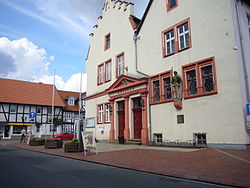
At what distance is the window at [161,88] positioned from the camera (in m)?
17.4

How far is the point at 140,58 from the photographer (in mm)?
20469

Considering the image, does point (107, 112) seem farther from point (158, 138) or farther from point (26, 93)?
point (26, 93)

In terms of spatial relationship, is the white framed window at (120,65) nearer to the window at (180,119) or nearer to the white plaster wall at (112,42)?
the white plaster wall at (112,42)

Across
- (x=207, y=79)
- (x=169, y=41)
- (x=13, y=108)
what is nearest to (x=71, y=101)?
(x=13, y=108)

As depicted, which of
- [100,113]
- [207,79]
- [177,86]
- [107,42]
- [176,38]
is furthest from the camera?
[107,42]

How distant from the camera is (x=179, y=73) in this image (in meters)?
16.5

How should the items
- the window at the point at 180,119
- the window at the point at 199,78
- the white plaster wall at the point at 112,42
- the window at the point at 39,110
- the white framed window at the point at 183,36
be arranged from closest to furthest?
the window at the point at 199,78
the window at the point at 180,119
the white framed window at the point at 183,36
the white plaster wall at the point at 112,42
the window at the point at 39,110

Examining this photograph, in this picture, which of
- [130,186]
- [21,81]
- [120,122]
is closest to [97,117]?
[120,122]

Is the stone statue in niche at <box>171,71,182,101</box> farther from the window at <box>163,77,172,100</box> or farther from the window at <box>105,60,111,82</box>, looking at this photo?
the window at <box>105,60,111,82</box>

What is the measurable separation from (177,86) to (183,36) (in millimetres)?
3762

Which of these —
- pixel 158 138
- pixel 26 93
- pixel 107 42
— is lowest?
pixel 158 138

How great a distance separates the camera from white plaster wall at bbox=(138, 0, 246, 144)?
519 inches

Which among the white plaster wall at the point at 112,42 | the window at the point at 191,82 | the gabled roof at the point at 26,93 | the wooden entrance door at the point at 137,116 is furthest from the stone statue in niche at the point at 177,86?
the gabled roof at the point at 26,93

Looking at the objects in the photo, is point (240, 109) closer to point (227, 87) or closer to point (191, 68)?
point (227, 87)
